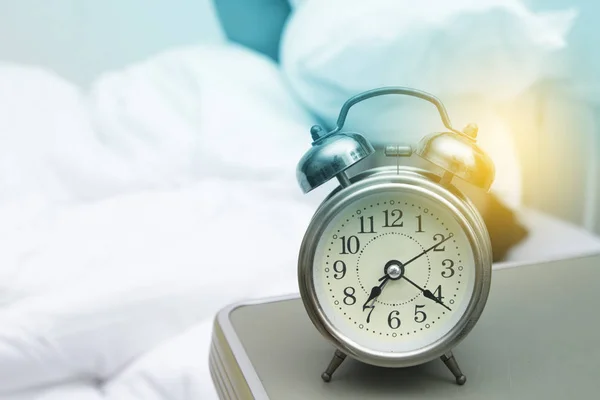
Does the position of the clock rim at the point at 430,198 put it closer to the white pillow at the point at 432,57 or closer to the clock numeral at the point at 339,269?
the clock numeral at the point at 339,269

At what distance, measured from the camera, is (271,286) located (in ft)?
3.33

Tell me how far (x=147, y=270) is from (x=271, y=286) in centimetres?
18

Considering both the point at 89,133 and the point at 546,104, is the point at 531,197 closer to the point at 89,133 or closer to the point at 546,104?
the point at 546,104

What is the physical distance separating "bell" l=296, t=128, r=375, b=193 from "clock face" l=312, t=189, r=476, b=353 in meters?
0.04

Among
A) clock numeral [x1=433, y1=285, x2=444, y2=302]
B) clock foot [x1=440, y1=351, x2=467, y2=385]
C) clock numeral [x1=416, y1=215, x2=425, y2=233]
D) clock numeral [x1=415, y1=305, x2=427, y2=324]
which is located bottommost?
clock foot [x1=440, y1=351, x2=467, y2=385]

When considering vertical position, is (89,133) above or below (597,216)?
above

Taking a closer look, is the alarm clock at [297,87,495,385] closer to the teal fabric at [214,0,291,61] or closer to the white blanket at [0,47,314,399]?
the white blanket at [0,47,314,399]

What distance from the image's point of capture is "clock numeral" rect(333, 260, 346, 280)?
2.01ft

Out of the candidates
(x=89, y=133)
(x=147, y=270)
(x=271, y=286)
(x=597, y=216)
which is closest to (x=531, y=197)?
(x=597, y=216)

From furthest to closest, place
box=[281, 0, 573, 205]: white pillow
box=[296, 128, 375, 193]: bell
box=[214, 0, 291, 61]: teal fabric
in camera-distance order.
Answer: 1. box=[214, 0, 291, 61]: teal fabric
2. box=[281, 0, 573, 205]: white pillow
3. box=[296, 128, 375, 193]: bell

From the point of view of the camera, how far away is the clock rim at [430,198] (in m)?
0.59

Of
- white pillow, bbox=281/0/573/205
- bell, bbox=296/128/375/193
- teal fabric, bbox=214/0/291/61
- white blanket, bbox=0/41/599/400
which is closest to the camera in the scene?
bell, bbox=296/128/375/193

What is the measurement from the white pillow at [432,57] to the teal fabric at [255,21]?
97mm

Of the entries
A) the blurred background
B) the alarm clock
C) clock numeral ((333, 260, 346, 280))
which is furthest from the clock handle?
the blurred background
